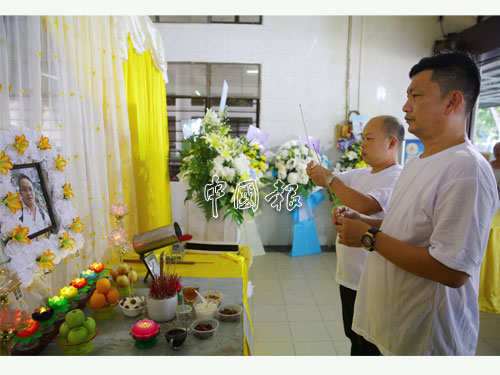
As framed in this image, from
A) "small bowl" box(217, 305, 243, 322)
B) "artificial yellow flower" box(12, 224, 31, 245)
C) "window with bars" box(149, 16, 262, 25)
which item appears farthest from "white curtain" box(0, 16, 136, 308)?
"window with bars" box(149, 16, 262, 25)

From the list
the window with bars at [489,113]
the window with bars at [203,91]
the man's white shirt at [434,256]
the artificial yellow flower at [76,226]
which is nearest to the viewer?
the man's white shirt at [434,256]

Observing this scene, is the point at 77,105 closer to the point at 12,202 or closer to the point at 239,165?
the point at 12,202

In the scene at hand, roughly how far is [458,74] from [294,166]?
8.42 ft

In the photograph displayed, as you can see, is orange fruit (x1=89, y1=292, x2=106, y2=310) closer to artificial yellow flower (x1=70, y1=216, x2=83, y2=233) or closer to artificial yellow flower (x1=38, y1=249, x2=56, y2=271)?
artificial yellow flower (x1=38, y1=249, x2=56, y2=271)

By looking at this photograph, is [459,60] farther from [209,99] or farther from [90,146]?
[209,99]

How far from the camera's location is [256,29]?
3.68 m

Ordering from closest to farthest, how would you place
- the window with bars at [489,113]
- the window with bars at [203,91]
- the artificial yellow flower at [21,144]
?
the artificial yellow flower at [21,144] → the window with bars at [489,113] → the window with bars at [203,91]

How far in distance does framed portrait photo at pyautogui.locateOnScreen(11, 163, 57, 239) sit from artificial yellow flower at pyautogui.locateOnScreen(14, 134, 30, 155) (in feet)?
0.19

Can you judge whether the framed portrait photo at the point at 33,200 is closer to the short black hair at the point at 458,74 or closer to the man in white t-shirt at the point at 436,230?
the man in white t-shirt at the point at 436,230

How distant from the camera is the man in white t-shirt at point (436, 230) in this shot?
79 cm

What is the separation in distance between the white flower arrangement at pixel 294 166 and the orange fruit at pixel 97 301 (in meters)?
2.44

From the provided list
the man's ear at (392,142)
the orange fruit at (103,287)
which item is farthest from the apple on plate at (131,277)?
the man's ear at (392,142)
